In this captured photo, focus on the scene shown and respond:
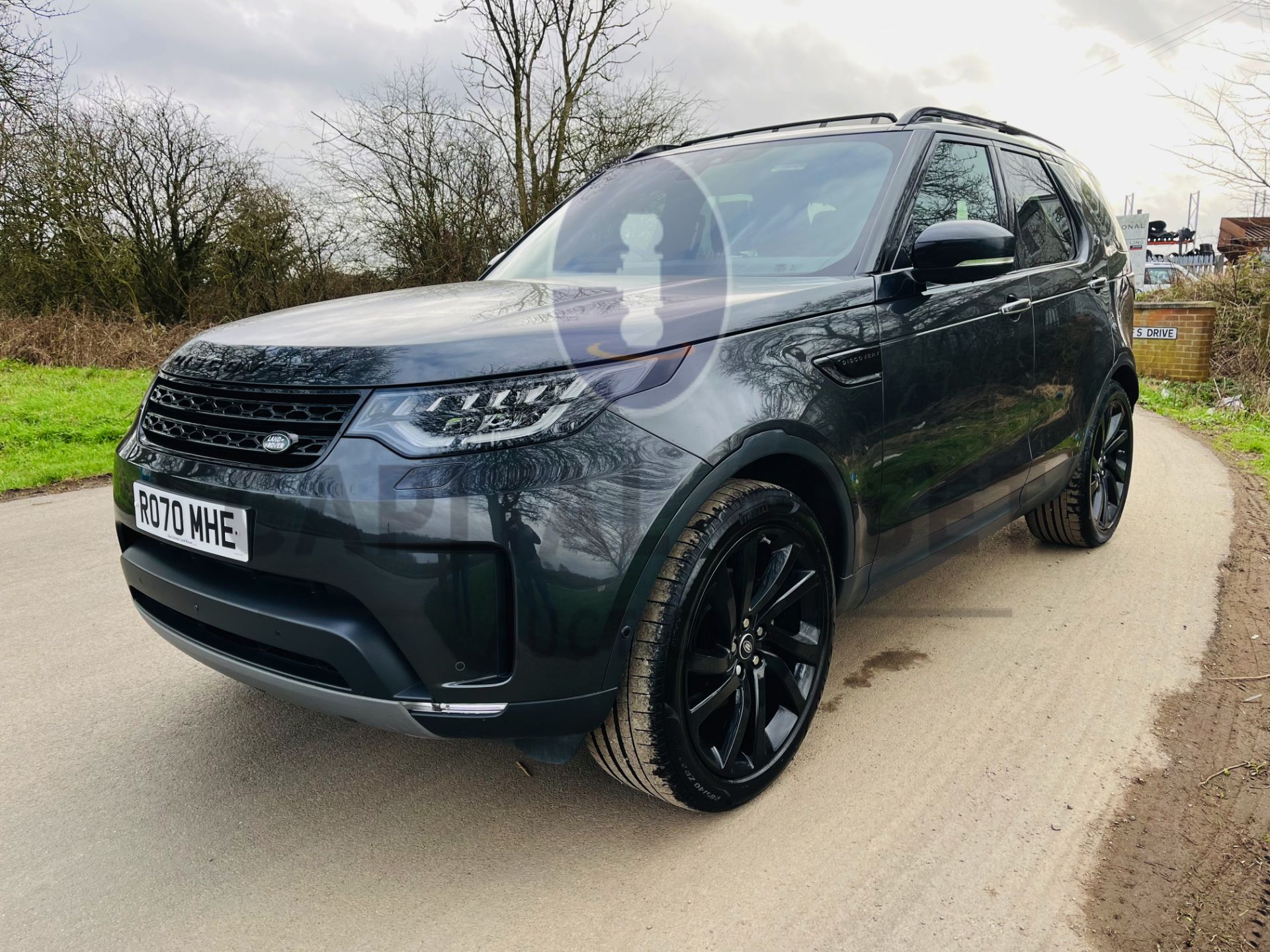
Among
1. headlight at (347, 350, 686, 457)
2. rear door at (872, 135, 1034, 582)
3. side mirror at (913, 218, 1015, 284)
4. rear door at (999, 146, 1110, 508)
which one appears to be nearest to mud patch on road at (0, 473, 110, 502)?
headlight at (347, 350, 686, 457)

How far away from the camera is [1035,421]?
3.47m

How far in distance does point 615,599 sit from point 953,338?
1647mm

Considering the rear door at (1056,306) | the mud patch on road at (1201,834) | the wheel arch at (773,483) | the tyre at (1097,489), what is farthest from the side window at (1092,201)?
the wheel arch at (773,483)

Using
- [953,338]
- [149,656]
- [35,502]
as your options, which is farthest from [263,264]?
[953,338]

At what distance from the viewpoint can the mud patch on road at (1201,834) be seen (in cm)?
190

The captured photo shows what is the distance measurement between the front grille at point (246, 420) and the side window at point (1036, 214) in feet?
9.13

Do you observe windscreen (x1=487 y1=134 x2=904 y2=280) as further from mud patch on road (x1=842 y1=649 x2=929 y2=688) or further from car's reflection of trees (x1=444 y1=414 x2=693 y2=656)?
mud patch on road (x1=842 y1=649 x2=929 y2=688)

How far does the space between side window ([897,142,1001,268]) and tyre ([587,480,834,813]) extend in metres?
1.06

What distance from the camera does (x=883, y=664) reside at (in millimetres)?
3215

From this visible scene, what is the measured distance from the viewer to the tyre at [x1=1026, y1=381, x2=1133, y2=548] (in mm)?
4172

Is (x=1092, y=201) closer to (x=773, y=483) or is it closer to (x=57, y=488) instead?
(x=773, y=483)

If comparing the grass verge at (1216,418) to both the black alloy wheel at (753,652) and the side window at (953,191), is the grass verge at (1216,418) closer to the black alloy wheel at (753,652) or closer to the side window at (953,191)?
the side window at (953,191)

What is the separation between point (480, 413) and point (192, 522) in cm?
78

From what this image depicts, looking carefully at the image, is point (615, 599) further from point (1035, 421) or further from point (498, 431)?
point (1035, 421)
